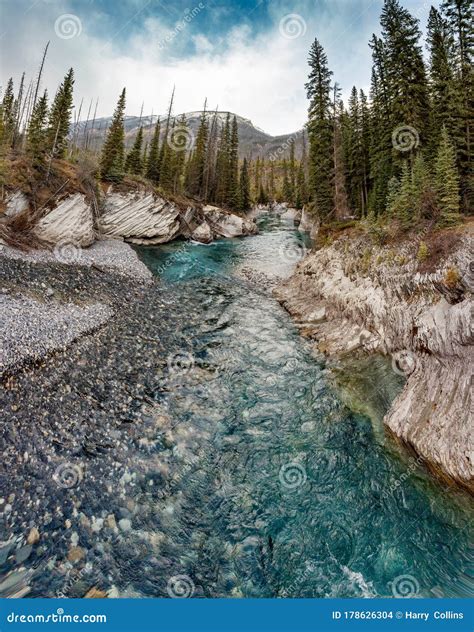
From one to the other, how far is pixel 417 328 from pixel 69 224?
2790 cm

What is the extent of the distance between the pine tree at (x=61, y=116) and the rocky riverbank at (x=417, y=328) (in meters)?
33.9

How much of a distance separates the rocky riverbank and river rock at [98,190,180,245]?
26.7 m

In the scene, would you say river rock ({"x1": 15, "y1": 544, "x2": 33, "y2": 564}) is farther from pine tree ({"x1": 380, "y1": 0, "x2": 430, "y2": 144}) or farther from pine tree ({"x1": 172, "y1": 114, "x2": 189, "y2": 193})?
pine tree ({"x1": 172, "y1": 114, "x2": 189, "y2": 193})

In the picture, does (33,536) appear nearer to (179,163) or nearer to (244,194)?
(179,163)

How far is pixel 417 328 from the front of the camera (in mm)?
11180

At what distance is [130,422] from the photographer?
9.20m

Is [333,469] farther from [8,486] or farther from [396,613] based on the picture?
[8,486]

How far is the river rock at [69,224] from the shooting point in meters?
25.2

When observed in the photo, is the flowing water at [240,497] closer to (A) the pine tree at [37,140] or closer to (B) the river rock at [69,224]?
(B) the river rock at [69,224]

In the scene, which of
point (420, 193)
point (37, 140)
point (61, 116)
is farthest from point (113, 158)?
point (420, 193)

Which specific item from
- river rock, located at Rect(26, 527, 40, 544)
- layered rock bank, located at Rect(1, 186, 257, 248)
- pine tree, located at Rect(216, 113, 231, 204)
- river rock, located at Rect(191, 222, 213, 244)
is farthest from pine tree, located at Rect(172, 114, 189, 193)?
river rock, located at Rect(26, 527, 40, 544)

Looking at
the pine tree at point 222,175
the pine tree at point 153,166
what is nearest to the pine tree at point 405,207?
the pine tree at point 153,166

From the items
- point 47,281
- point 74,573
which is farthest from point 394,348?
point 47,281

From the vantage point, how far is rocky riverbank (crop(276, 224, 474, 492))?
8.05 m
